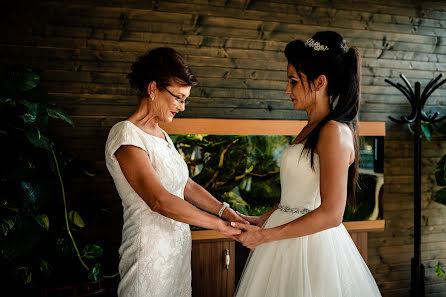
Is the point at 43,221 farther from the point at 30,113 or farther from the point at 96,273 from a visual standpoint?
the point at 30,113

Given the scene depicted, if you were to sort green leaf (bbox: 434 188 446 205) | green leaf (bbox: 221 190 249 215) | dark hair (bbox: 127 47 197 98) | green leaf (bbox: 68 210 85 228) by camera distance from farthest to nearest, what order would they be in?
green leaf (bbox: 434 188 446 205) → green leaf (bbox: 221 190 249 215) → green leaf (bbox: 68 210 85 228) → dark hair (bbox: 127 47 197 98)

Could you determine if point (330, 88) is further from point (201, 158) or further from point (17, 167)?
point (17, 167)

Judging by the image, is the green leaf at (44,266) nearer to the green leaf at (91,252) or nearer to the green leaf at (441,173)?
the green leaf at (91,252)

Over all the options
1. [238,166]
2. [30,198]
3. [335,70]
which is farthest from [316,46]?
[30,198]

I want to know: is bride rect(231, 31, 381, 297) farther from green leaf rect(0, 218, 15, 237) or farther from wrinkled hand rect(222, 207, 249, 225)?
green leaf rect(0, 218, 15, 237)

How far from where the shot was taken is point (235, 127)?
2838mm

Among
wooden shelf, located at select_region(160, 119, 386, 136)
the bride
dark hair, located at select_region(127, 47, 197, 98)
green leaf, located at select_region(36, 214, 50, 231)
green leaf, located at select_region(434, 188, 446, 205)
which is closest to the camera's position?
the bride

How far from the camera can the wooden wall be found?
2.74 metres

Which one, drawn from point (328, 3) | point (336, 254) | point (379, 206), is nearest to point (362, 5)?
point (328, 3)

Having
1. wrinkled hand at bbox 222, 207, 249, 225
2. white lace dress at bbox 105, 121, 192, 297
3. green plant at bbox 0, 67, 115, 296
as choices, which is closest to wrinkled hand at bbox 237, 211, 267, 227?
wrinkled hand at bbox 222, 207, 249, 225

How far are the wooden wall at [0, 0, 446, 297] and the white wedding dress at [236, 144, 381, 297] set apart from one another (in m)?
1.32

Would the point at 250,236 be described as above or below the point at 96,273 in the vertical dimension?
above

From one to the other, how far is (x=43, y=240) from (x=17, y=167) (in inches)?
18.9

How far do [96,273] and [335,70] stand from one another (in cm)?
161
